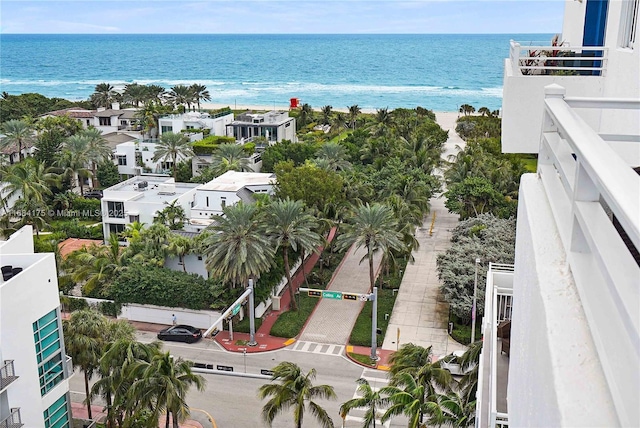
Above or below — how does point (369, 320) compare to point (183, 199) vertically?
below

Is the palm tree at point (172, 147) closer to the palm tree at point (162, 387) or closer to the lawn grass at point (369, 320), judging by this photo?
the lawn grass at point (369, 320)

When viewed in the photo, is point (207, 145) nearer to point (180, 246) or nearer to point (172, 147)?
point (172, 147)

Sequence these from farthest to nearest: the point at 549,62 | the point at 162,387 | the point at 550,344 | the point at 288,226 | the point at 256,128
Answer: the point at 256,128 < the point at 288,226 < the point at 162,387 < the point at 549,62 < the point at 550,344

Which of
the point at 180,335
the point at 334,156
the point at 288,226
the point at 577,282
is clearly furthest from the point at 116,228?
the point at 577,282

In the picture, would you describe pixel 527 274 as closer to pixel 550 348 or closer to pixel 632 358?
pixel 550 348

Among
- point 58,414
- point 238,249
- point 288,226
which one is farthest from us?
point 288,226

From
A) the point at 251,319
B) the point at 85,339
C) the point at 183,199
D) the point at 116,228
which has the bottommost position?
the point at 251,319

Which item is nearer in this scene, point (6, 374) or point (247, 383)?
point (6, 374)
